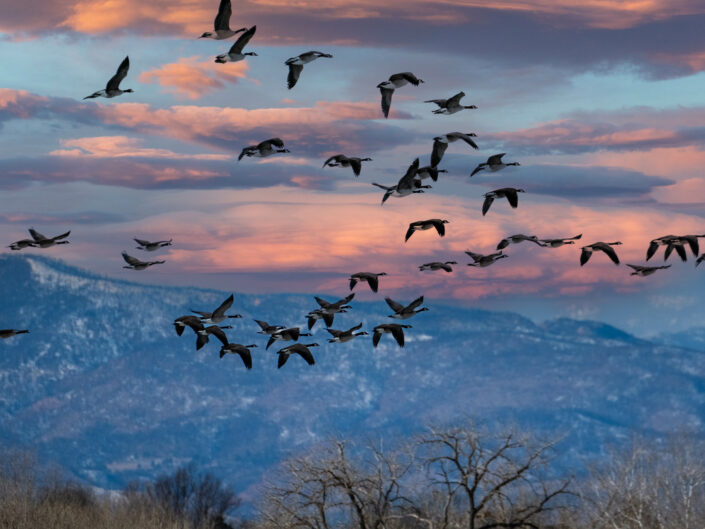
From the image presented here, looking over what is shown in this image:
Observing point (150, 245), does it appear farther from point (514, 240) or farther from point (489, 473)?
point (489, 473)

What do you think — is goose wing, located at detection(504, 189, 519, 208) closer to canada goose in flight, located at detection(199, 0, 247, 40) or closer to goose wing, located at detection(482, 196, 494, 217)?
goose wing, located at detection(482, 196, 494, 217)

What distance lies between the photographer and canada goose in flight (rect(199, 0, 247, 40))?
85.5 ft

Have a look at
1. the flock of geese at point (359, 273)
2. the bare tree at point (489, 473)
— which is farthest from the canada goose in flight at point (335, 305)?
the bare tree at point (489, 473)

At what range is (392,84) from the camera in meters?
29.6

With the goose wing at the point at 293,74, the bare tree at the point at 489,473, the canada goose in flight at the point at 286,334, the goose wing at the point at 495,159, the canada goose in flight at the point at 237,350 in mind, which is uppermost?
the goose wing at the point at 293,74

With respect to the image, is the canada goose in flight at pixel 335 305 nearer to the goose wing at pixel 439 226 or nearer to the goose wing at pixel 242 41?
the goose wing at pixel 439 226

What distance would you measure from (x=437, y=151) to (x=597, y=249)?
211 inches

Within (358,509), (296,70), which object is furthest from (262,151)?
(358,509)

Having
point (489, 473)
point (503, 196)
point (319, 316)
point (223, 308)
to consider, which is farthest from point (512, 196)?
point (489, 473)

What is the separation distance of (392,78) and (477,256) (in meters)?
6.09

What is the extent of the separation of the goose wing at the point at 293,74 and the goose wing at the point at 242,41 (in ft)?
4.88

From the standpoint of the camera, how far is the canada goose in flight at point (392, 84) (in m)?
28.9

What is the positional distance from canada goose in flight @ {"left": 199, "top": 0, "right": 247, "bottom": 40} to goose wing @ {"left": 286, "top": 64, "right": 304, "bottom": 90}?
2.09 metres

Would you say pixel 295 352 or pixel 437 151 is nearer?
pixel 295 352
